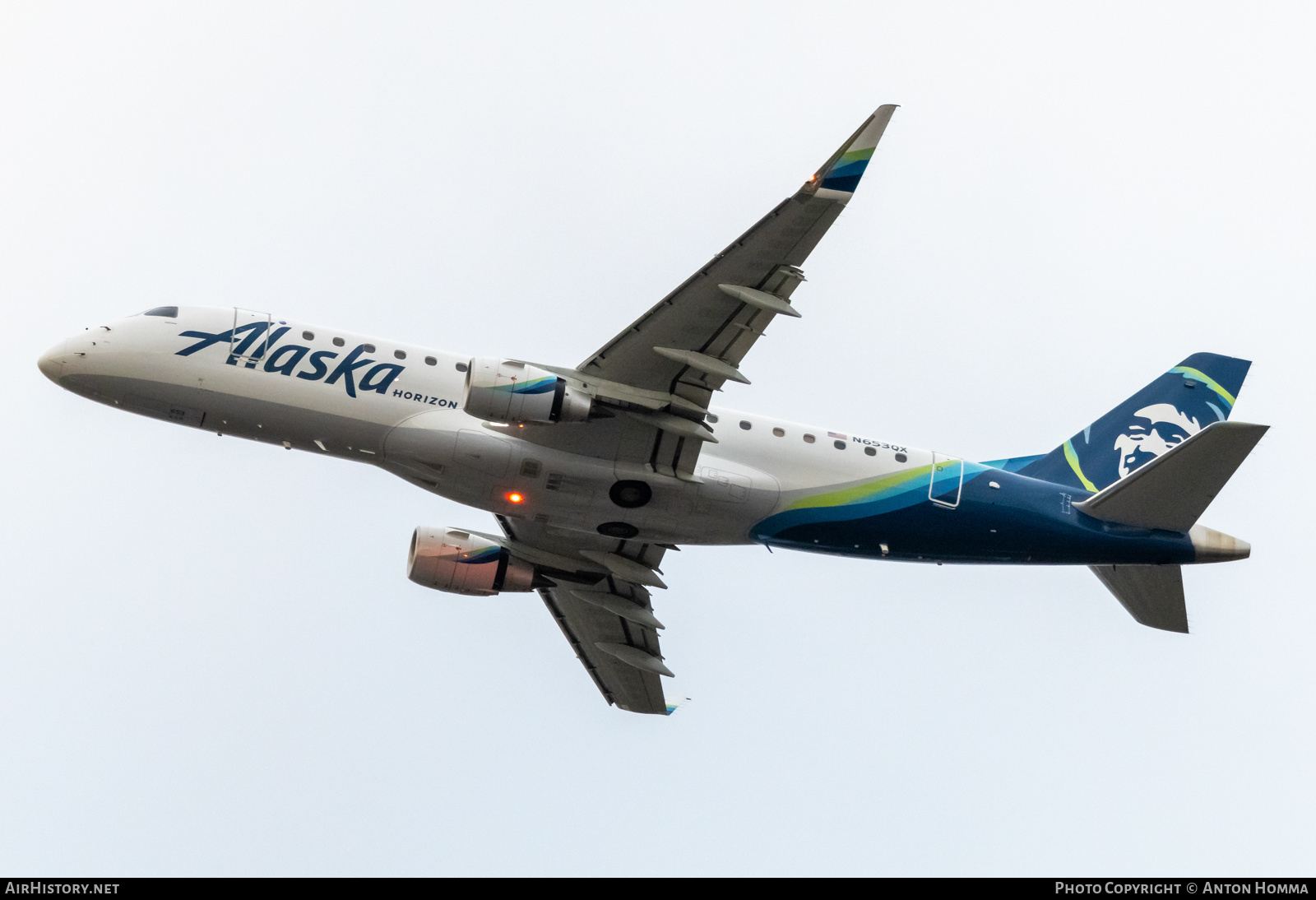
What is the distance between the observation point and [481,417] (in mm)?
32219

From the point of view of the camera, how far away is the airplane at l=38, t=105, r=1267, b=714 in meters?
32.2

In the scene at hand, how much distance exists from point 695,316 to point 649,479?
15.3 ft

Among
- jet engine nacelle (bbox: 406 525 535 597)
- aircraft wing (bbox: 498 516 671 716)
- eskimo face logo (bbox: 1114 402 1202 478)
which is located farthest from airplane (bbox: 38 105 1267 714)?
jet engine nacelle (bbox: 406 525 535 597)

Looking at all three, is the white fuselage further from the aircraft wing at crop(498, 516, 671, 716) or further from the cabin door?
the cabin door

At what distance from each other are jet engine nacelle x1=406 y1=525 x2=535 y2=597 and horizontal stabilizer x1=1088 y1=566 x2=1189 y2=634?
54.7 feet

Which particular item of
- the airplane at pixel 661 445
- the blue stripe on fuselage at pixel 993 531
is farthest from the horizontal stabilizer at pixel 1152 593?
the blue stripe on fuselage at pixel 993 531

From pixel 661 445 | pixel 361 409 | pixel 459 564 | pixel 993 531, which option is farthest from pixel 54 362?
pixel 993 531

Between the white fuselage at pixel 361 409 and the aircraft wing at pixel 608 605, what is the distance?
322 centimetres

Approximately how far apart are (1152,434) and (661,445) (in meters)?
15.1

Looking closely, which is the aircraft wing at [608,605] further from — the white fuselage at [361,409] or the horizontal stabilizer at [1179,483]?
the horizontal stabilizer at [1179,483]

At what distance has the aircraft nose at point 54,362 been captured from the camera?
112 feet

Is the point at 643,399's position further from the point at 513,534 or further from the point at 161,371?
the point at 161,371

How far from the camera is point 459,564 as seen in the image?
126ft
